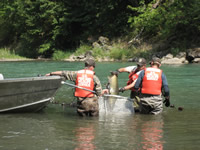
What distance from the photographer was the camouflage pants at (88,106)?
886 centimetres

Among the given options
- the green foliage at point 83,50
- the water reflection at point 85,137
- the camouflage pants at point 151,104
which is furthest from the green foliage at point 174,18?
the water reflection at point 85,137

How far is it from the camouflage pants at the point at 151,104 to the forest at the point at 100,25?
23057mm

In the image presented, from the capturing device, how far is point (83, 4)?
43.2 meters

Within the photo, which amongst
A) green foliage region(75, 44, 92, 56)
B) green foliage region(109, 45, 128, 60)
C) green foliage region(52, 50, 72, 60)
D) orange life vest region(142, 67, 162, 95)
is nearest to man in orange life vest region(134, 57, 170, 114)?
orange life vest region(142, 67, 162, 95)

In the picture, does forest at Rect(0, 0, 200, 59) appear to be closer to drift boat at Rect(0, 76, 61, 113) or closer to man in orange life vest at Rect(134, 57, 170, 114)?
man in orange life vest at Rect(134, 57, 170, 114)

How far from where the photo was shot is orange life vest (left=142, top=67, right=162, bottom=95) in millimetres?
8898

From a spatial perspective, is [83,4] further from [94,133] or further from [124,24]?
[94,133]

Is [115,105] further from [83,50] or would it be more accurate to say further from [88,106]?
[83,50]

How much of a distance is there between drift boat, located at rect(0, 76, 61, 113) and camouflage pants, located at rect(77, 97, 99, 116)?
0.89 metres

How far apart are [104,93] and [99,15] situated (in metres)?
33.2

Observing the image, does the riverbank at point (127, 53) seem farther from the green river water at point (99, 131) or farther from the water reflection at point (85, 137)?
the water reflection at point (85, 137)

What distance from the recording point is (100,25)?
43.0m

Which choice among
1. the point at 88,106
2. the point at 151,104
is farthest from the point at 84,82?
the point at 151,104

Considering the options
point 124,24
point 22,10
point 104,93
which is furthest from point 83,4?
Answer: point 104,93
